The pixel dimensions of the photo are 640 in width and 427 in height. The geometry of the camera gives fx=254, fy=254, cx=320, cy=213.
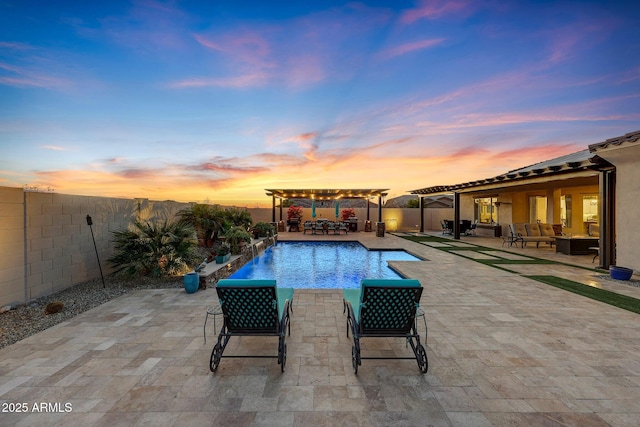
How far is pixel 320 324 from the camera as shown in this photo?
3.91 meters

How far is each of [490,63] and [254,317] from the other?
11102 mm

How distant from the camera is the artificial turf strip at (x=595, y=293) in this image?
4734 mm

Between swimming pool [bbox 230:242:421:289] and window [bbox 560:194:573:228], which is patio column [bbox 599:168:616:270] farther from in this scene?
window [bbox 560:194:573:228]

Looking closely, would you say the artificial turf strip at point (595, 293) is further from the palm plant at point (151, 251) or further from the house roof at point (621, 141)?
the palm plant at point (151, 251)

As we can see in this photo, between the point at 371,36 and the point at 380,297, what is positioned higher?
the point at 371,36

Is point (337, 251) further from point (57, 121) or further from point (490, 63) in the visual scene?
point (57, 121)

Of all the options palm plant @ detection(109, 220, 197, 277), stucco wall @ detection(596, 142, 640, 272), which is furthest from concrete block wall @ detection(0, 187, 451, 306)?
stucco wall @ detection(596, 142, 640, 272)

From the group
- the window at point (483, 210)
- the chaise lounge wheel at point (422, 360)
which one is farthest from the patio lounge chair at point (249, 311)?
the window at point (483, 210)

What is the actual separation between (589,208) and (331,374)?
19.9 m

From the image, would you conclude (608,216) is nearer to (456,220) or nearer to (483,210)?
(456,220)

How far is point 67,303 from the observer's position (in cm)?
464

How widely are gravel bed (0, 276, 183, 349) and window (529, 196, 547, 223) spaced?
20.1m

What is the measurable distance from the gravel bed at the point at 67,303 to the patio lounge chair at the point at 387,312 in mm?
4530

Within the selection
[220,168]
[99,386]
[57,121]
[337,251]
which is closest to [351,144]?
[337,251]
